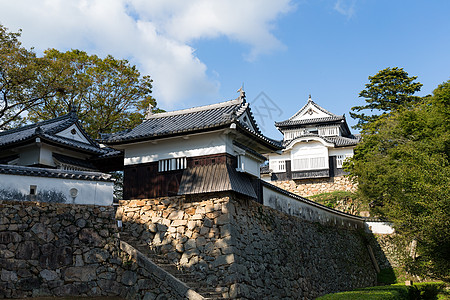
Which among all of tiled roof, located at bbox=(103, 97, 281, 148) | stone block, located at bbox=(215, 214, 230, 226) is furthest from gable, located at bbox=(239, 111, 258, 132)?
stone block, located at bbox=(215, 214, 230, 226)

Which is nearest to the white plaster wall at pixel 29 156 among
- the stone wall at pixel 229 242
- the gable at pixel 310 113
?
the stone wall at pixel 229 242

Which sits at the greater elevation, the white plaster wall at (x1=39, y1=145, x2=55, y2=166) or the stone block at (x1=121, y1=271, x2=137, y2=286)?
the white plaster wall at (x1=39, y1=145, x2=55, y2=166)

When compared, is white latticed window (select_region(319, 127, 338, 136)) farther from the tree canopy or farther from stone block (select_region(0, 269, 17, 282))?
stone block (select_region(0, 269, 17, 282))

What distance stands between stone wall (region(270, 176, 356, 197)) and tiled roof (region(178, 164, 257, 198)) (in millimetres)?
23470

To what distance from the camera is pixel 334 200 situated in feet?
116

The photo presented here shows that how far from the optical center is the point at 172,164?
16703 mm

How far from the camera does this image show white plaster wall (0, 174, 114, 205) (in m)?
12.8

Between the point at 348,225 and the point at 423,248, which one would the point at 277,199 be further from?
the point at 348,225

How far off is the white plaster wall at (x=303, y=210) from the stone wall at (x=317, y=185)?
362 inches

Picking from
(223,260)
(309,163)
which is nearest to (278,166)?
(309,163)

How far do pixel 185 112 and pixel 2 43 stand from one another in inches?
474

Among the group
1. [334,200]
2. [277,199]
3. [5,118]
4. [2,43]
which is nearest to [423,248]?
[277,199]

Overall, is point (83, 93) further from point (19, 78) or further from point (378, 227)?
point (378, 227)

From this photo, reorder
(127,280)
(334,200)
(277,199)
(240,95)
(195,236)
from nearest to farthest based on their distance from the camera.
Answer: (127,280) < (195,236) < (240,95) < (277,199) < (334,200)
